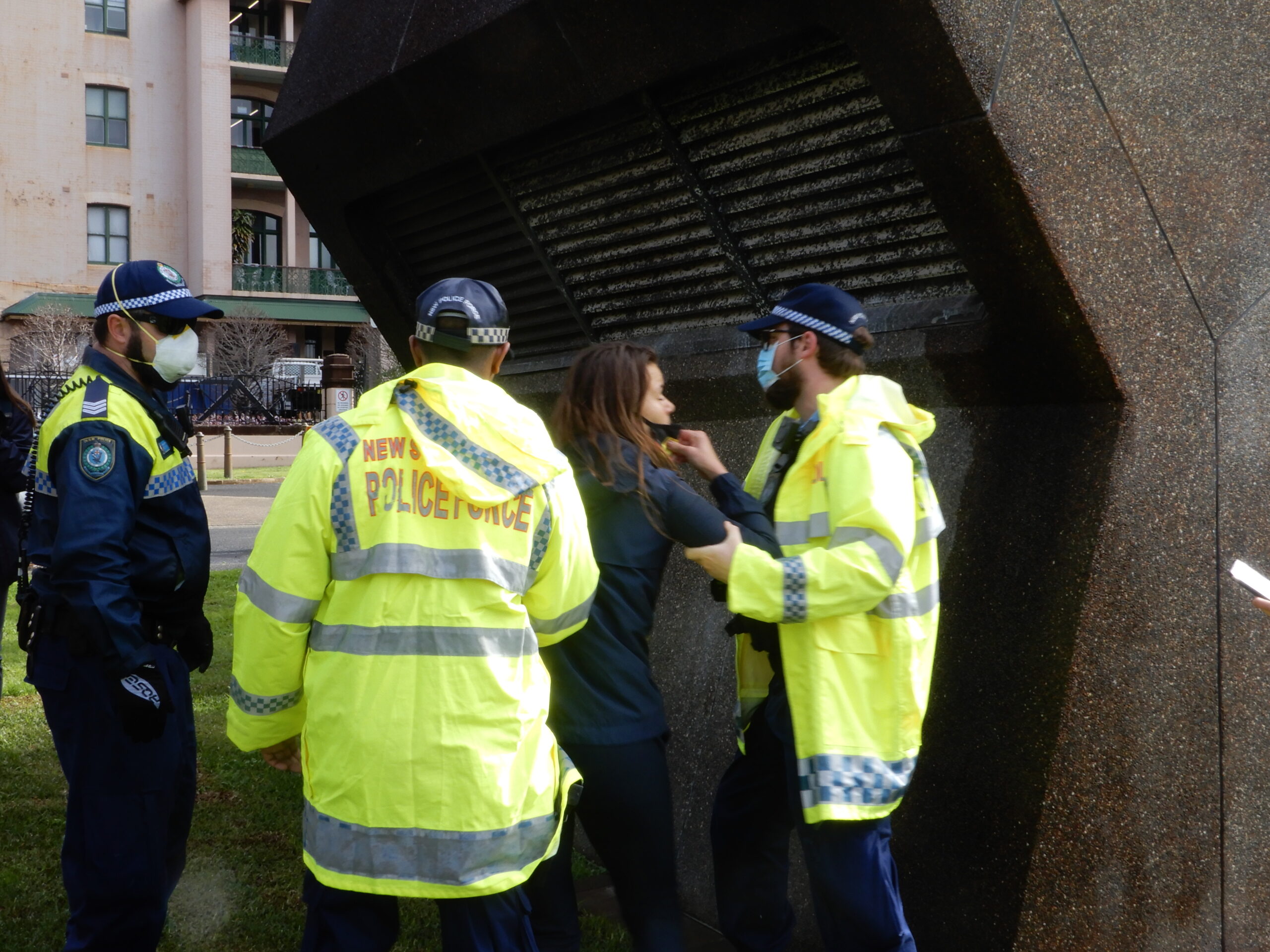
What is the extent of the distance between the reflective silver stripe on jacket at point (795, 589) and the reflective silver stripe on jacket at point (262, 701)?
114 centimetres

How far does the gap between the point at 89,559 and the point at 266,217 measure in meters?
47.2

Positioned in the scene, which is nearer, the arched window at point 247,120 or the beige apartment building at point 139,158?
the beige apartment building at point 139,158

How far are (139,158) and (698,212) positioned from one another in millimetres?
42699

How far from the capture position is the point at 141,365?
3.89m

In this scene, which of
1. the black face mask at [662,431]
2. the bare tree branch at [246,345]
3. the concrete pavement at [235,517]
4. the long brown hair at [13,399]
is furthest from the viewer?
the bare tree branch at [246,345]

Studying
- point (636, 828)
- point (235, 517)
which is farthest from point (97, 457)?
point (235, 517)

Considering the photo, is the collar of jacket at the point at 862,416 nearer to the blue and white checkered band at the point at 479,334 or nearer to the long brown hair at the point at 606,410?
the long brown hair at the point at 606,410

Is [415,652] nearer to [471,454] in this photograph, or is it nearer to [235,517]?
[471,454]

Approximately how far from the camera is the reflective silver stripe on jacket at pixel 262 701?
2.88 m

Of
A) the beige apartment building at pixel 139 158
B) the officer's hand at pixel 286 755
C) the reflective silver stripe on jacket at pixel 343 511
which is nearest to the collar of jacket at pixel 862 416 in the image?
the reflective silver stripe on jacket at pixel 343 511

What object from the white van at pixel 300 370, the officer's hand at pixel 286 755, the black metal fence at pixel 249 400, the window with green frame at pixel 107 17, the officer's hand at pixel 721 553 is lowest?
the officer's hand at pixel 286 755

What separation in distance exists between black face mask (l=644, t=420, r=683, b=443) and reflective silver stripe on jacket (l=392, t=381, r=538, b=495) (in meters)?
0.62

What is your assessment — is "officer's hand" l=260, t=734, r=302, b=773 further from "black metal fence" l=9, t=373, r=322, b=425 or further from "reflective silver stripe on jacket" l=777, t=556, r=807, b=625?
"black metal fence" l=9, t=373, r=322, b=425

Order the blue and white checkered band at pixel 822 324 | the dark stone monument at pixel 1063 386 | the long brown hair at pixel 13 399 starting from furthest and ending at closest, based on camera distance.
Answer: the long brown hair at pixel 13 399 < the dark stone monument at pixel 1063 386 < the blue and white checkered band at pixel 822 324
